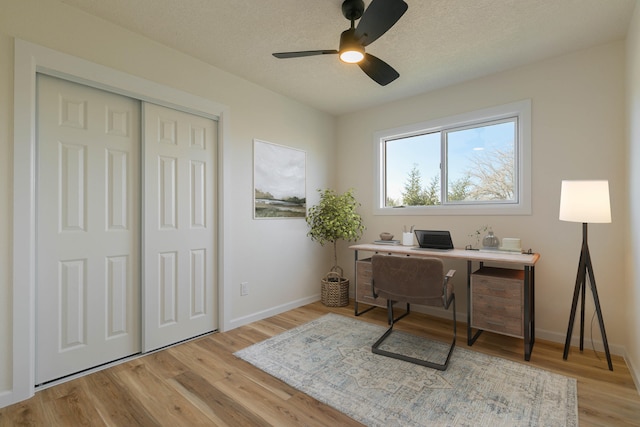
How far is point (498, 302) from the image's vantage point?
2.49 m

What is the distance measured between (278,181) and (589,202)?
9.35ft

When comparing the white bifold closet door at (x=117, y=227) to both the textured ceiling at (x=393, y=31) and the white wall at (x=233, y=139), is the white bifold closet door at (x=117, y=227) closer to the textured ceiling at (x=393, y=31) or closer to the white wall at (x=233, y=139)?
the white wall at (x=233, y=139)

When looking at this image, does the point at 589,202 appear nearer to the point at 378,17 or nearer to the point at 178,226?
the point at 378,17

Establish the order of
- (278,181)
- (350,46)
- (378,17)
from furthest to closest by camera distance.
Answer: (278,181), (350,46), (378,17)

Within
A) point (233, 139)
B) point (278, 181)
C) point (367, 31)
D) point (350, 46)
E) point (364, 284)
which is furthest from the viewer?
point (278, 181)

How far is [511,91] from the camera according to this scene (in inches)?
116

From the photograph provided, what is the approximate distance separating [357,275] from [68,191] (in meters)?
2.76

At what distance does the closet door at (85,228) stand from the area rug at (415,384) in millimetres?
1089

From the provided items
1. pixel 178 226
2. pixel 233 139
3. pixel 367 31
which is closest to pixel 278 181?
pixel 233 139

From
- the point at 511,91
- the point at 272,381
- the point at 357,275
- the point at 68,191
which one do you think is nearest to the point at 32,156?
the point at 68,191

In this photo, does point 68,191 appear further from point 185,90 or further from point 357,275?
point 357,275

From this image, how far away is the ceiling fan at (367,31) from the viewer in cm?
160

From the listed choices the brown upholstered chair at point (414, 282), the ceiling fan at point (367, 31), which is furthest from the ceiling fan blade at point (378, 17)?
the brown upholstered chair at point (414, 282)

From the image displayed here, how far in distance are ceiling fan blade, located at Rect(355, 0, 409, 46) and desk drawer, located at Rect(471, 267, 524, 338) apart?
2105 millimetres
